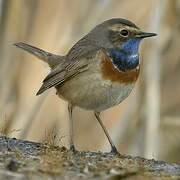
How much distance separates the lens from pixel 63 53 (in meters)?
6.20

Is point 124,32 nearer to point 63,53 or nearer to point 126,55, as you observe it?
point 126,55

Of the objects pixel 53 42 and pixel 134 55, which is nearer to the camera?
pixel 134 55

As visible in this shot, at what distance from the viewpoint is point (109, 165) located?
3.85 meters

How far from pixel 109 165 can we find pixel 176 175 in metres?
0.54

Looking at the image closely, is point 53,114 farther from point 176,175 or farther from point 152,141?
point 176,175

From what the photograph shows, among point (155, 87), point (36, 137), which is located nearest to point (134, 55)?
point (155, 87)

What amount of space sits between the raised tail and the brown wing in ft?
1.10

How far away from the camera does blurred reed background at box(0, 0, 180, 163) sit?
6.13 m

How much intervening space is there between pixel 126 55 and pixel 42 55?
1.36 metres

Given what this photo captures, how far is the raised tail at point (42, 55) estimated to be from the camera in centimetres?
582

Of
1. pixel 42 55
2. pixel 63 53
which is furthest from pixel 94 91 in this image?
pixel 63 53

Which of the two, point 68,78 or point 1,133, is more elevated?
point 68,78

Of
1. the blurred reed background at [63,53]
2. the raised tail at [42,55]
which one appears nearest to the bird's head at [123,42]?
the raised tail at [42,55]

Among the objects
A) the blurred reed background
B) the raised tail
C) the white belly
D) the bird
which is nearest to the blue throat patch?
the bird
